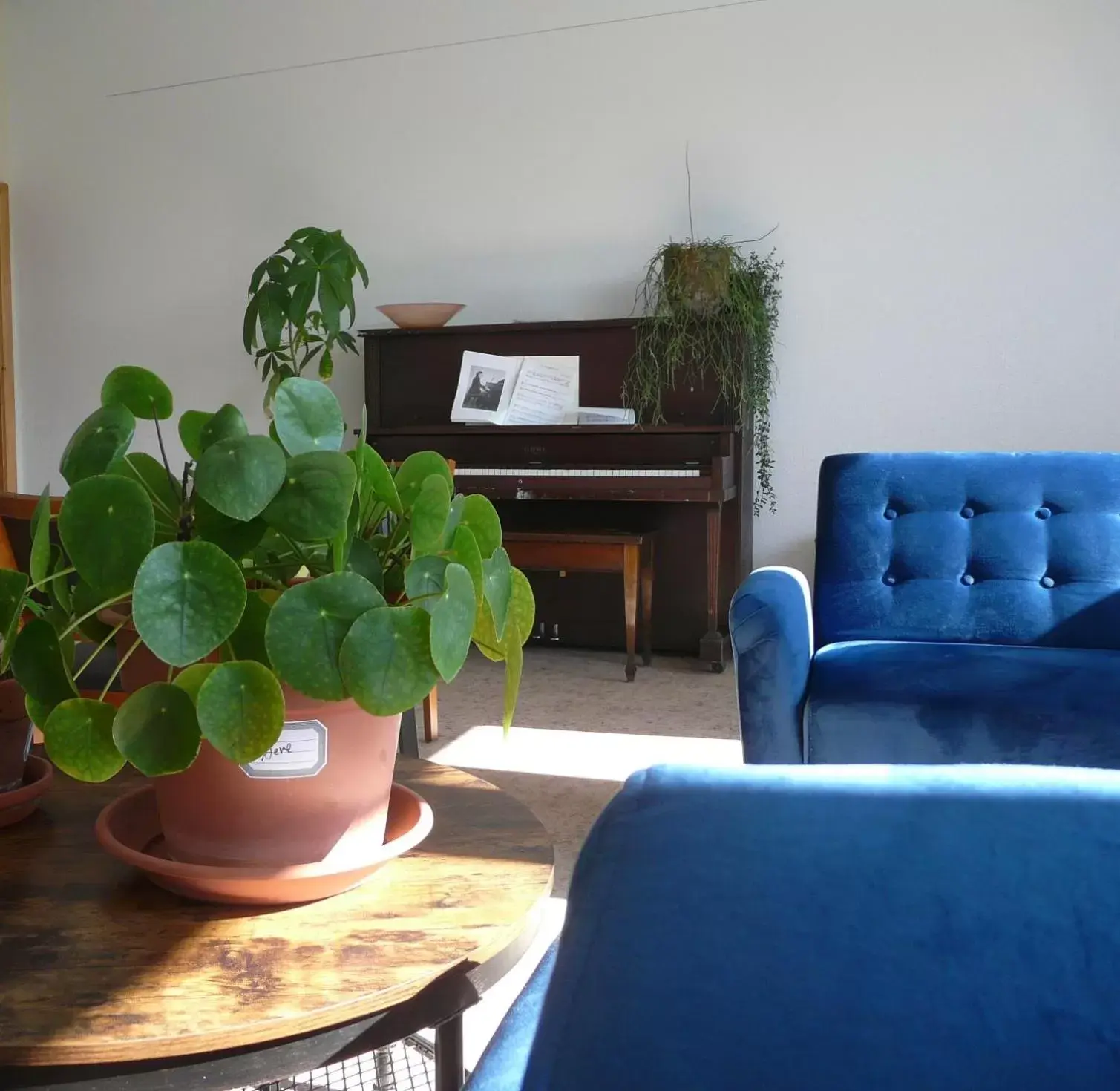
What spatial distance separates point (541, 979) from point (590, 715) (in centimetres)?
272

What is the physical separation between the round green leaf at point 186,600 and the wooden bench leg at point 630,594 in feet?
10.9

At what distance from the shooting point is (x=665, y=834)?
39 cm

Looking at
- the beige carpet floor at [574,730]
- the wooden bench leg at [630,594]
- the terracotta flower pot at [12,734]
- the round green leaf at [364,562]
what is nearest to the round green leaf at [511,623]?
the round green leaf at [364,562]

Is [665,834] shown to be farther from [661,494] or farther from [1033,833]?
[661,494]

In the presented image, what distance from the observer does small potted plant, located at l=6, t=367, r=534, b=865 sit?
0.65 metres

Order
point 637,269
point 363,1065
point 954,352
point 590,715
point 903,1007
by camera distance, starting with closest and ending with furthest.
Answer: point 903,1007 < point 363,1065 < point 590,715 < point 954,352 < point 637,269

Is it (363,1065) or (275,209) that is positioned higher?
(275,209)

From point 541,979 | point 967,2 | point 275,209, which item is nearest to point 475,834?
point 541,979

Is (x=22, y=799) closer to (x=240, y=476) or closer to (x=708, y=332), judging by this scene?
(x=240, y=476)

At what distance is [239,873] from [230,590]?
22cm

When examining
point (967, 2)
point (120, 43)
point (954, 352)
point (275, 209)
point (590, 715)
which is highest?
point (120, 43)

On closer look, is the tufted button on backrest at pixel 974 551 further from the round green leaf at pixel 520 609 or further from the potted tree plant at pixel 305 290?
the potted tree plant at pixel 305 290

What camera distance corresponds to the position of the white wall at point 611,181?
4246 millimetres

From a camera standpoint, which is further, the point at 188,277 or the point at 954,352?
the point at 188,277
